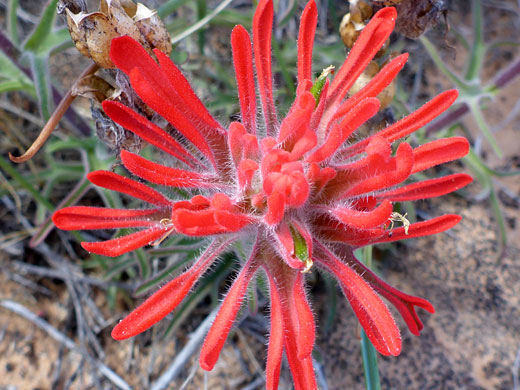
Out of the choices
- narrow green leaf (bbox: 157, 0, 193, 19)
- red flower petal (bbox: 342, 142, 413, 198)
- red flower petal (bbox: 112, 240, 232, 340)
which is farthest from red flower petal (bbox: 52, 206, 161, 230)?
narrow green leaf (bbox: 157, 0, 193, 19)

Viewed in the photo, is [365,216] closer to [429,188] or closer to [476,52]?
[429,188]

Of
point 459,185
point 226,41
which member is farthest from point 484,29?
point 459,185

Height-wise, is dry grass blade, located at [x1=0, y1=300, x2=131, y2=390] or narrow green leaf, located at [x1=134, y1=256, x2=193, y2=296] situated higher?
narrow green leaf, located at [x1=134, y1=256, x2=193, y2=296]

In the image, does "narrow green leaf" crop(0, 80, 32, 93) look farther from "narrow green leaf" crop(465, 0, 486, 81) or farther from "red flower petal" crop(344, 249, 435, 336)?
"narrow green leaf" crop(465, 0, 486, 81)

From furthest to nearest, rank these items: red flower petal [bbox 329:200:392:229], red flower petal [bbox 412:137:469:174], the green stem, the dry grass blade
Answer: the dry grass blade < the green stem < red flower petal [bbox 412:137:469:174] < red flower petal [bbox 329:200:392:229]

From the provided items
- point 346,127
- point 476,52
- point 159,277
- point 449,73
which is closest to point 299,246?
point 346,127
